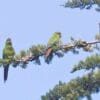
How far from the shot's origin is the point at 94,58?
39.1ft

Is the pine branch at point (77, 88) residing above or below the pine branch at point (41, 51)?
below

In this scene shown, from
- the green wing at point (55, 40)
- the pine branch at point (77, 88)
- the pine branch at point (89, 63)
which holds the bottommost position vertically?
the pine branch at point (77, 88)

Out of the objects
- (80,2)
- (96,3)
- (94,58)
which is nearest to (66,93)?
(94,58)

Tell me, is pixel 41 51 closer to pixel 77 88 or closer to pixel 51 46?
pixel 51 46

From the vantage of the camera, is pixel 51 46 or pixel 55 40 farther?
pixel 55 40

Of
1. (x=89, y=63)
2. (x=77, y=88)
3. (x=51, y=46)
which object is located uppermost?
(x=51, y=46)

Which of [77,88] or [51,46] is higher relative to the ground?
[51,46]

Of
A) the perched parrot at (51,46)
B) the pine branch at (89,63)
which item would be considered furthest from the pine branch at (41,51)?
the pine branch at (89,63)

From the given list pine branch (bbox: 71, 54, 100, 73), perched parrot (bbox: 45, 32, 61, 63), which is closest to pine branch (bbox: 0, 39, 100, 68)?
perched parrot (bbox: 45, 32, 61, 63)

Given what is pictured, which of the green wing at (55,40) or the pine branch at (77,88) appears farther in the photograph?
the pine branch at (77,88)

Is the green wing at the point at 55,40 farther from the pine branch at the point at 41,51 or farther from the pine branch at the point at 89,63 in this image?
the pine branch at the point at 89,63

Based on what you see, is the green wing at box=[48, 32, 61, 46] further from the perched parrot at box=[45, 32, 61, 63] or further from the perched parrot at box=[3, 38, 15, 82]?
the perched parrot at box=[3, 38, 15, 82]

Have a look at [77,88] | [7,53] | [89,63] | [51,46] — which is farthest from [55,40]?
[77,88]

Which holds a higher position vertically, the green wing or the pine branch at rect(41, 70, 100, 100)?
the green wing
